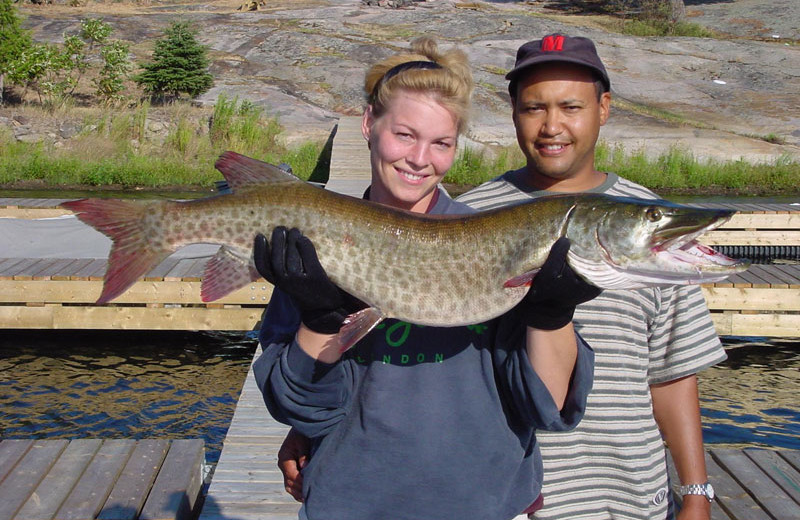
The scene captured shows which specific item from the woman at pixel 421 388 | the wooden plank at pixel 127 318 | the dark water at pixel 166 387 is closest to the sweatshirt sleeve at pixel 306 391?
the woman at pixel 421 388

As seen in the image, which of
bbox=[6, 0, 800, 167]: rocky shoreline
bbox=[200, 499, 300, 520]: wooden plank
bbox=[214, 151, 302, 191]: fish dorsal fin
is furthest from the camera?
bbox=[6, 0, 800, 167]: rocky shoreline

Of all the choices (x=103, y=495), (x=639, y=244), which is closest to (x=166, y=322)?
(x=103, y=495)

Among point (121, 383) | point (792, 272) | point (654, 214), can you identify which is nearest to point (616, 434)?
point (654, 214)

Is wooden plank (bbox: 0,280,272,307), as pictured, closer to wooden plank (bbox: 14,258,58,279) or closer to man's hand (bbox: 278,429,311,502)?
wooden plank (bbox: 14,258,58,279)

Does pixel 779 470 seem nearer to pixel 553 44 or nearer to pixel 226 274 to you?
pixel 553 44

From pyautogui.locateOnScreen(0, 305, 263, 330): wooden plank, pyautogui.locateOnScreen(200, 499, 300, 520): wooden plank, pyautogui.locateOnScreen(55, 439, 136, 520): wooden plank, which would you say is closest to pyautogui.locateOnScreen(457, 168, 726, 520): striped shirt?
pyautogui.locateOnScreen(200, 499, 300, 520): wooden plank

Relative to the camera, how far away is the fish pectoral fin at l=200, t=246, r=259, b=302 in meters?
2.58

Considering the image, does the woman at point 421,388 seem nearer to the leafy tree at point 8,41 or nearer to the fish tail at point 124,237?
the fish tail at point 124,237

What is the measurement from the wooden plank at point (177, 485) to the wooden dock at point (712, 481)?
110mm

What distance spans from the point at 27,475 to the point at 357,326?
321cm

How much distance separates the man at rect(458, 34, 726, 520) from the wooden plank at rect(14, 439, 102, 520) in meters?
2.86

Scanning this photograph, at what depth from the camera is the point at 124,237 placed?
2654 millimetres

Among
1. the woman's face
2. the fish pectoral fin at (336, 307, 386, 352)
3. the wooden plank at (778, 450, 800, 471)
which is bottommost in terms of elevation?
the wooden plank at (778, 450, 800, 471)

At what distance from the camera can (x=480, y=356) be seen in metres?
2.34
